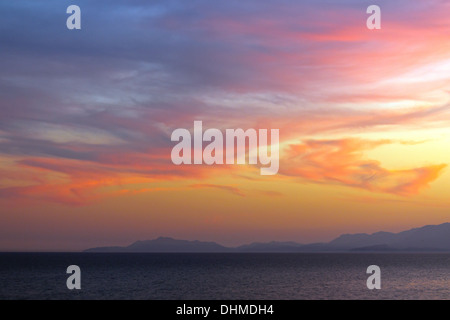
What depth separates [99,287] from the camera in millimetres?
83562

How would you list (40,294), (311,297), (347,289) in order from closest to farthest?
(311,297) < (40,294) < (347,289)

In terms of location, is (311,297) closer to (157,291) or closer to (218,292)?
(218,292)
